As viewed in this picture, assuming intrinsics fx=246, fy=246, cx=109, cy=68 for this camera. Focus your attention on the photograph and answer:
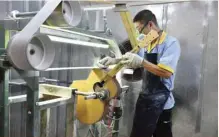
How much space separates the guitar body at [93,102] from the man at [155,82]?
125 millimetres

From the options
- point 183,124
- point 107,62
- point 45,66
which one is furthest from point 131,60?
point 183,124

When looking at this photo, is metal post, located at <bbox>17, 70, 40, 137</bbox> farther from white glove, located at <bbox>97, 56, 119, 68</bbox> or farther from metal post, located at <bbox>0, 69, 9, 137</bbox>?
white glove, located at <bbox>97, 56, 119, 68</bbox>

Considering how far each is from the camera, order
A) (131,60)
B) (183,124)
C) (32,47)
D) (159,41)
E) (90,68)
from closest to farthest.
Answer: (32,47) < (131,60) < (159,41) < (90,68) < (183,124)

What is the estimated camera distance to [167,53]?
190 cm

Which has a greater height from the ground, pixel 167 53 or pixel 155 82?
pixel 167 53

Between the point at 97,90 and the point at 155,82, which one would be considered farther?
the point at 155,82

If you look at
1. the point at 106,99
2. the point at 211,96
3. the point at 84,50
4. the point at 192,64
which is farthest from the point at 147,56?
the point at 84,50

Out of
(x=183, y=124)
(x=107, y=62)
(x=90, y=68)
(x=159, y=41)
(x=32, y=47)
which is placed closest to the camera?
(x=32, y=47)

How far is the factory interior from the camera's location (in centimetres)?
124

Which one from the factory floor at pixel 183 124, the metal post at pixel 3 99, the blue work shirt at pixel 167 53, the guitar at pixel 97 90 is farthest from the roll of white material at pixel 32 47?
the factory floor at pixel 183 124

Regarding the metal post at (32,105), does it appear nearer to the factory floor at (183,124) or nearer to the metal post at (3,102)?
the metal post at (3,102)

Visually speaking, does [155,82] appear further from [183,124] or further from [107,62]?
[183,124]

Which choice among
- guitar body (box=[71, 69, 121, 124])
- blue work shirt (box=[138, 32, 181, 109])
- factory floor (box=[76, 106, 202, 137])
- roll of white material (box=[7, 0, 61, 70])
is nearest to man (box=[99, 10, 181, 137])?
blue work shirt (box=[138, 32, 181, 109])

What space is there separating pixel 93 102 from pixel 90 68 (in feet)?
2.21
